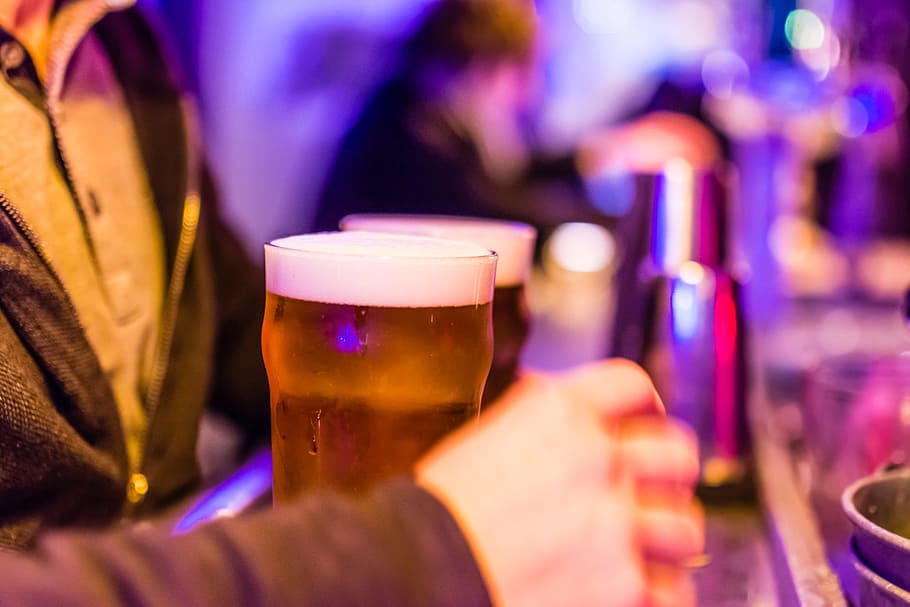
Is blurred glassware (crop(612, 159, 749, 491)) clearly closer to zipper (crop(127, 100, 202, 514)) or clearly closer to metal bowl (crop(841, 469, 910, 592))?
metal bowl (crop(841, 469, 910, 592))

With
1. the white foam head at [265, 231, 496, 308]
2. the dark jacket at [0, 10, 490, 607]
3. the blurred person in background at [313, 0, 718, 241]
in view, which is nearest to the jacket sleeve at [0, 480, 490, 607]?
the dark jacket at [0, 10, 490, 607]

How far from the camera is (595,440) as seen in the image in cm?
39

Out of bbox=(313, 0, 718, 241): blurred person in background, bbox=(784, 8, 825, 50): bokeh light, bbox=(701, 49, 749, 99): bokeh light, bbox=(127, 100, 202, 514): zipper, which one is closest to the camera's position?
bbox=(127, 100, 202, 514): zipper

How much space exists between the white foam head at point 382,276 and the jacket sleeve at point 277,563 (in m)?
0.10

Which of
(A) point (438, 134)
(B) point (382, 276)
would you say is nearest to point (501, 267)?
(B) point (382, 276)

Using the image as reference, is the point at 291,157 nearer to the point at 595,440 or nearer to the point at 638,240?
the point at 638,240

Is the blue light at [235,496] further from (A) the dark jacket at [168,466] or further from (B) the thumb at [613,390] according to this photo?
(B) the thumb at [613,390]

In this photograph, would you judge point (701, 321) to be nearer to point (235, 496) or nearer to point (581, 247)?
point (235, 496)

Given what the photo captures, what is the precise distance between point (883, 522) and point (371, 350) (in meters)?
0.31

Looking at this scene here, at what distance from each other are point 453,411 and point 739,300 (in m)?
0.52

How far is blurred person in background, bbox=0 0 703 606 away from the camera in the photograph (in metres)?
0.35

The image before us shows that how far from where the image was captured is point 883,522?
0.53 metres

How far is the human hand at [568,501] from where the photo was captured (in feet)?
1.20

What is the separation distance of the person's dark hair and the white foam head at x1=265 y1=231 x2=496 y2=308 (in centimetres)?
204
